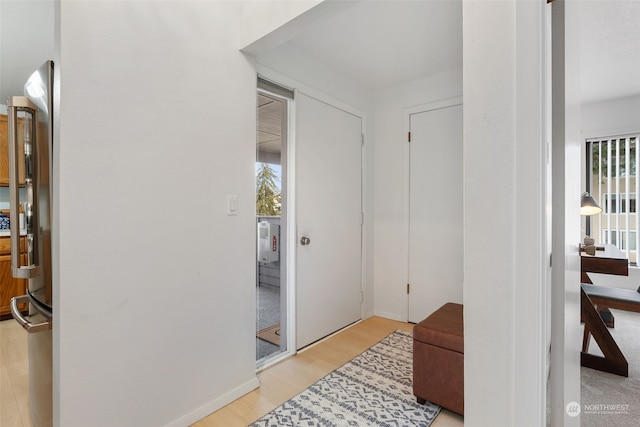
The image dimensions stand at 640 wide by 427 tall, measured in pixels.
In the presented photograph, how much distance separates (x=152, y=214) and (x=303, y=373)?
4.94 feet

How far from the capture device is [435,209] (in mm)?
2912

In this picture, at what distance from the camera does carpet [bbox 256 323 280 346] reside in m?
2.52

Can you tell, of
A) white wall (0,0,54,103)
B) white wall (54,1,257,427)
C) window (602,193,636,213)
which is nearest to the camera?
white wall (54,1,257,427)

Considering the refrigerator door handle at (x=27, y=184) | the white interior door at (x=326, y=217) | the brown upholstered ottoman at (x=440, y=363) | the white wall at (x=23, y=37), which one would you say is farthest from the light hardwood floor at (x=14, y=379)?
the white wall at (x=23, y=37)

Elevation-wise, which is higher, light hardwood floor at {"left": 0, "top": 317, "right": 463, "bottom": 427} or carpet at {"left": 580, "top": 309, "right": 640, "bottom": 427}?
carpet at {"left": 580, "top": 309, "right": 640, "bottom": 427}

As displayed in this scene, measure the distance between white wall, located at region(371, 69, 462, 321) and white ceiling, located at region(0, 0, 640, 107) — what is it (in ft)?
0.56

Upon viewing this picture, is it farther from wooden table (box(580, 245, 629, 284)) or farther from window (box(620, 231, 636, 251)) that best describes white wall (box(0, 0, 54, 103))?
window (box(620, 231, 636, 251))

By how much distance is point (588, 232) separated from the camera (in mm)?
3818

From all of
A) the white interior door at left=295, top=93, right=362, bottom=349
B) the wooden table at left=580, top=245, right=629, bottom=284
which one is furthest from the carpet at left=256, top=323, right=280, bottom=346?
the wooden table at left=580, top=245, right=629, bottom=284

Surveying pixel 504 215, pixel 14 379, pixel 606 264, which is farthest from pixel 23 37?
pixel 606 264

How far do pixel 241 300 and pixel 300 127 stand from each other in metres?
1.45

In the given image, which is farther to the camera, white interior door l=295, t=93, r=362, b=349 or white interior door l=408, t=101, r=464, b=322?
white interior door l=408, t=101, r=464, b=322

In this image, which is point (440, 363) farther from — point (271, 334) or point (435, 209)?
point (435, 209)

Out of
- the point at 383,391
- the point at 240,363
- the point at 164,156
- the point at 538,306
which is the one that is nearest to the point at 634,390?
the point at 383,391
